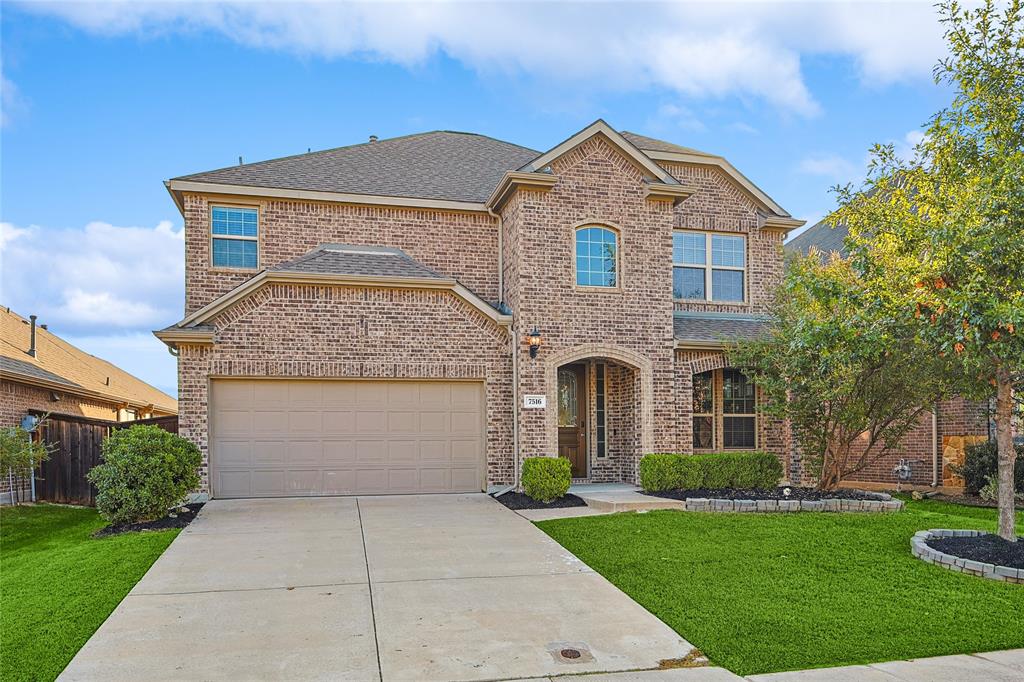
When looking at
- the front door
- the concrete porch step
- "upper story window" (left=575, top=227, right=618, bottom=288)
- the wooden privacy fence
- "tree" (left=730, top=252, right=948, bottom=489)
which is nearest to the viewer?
"tree" (left=730, top=252, right=948, bottom=489)

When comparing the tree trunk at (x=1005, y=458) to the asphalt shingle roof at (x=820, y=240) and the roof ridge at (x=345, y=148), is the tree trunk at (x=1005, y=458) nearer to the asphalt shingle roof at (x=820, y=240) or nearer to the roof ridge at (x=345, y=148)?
the asphalt shingle roof at (x=820, y=240)

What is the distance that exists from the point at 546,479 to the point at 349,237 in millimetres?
6571

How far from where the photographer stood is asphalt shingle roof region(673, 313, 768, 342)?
1467 cm

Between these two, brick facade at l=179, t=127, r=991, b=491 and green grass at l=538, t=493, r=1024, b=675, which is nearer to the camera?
green grass at l=538, t=493, r=1024, b=675

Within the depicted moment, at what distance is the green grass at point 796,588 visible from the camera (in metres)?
5.55

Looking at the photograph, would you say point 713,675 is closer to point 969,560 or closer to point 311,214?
point 969,560

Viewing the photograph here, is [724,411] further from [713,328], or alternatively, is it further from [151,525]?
[151,525]

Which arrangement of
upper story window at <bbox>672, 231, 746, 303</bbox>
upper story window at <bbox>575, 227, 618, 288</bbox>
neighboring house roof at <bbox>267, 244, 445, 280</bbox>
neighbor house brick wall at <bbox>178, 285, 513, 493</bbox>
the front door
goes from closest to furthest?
neighbor house brick wall at <bbox>178, 285, 513, 493</bbox>, neighboring house roof at <bbox>267, 244, 445, 280</bbox>, upper story window at <bbox>575, 227, 618, 288</bbox>, the front door, upper story window at <bbox>672, 231, 746, 303</bbox>

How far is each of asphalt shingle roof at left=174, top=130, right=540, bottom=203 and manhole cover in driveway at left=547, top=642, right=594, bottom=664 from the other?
11204 mm

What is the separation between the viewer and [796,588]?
277 inches

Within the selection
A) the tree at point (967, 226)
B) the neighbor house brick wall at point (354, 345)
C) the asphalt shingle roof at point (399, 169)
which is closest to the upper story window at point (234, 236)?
the asphalt shingle roof at point (399, 169)

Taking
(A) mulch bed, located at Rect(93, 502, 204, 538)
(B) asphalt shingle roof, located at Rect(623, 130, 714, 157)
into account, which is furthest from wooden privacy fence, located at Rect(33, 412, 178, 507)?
(B) asphalt shingle roof, located at Rect(623, 130, 714, 157)

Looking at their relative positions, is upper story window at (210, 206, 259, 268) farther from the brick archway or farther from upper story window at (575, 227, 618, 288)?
upper story window at (575, 227, 618, 288)

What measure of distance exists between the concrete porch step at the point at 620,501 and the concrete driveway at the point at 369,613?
2.51m
